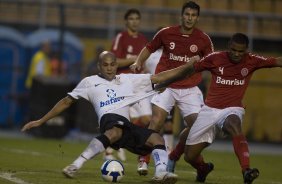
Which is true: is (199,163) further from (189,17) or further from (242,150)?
(189,17)

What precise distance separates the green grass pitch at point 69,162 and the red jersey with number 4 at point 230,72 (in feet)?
3.99

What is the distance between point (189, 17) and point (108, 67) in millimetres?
1944

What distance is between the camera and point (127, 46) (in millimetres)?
16500

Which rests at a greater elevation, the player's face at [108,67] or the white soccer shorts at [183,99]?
the player's face at [108,67]

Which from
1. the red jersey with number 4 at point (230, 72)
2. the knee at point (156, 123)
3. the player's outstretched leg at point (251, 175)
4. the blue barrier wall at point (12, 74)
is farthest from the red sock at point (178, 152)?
the blue barrier wall at point (12, 74)

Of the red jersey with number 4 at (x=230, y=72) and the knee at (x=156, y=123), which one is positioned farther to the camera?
the knee at (x=156, y=123)

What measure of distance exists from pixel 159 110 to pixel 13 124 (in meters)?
11.4

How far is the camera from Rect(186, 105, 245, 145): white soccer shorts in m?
11.7

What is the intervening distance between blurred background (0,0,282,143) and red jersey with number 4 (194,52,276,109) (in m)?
10.8

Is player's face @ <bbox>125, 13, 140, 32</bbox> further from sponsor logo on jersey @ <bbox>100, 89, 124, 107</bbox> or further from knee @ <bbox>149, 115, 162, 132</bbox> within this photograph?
sponsor logo on jersey @ <bbox>100, 89, 124, 107</bbox>

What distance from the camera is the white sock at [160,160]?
1091cm

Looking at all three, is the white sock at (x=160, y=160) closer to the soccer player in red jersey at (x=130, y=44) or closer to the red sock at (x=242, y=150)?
the red sock at (x=242, y=150)

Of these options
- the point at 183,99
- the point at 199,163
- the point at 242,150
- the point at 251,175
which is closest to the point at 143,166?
the point at 199,163

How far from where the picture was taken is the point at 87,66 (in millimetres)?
23859
